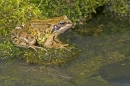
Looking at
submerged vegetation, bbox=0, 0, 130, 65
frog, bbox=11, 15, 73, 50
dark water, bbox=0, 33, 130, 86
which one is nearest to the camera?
dark water, bbox=0, 33, 130, 86

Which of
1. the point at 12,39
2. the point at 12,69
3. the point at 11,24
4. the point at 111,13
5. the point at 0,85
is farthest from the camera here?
the point at 111,13

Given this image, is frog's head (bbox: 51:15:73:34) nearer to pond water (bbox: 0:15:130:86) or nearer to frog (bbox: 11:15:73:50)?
frog (bbox: 11:15:73:50)

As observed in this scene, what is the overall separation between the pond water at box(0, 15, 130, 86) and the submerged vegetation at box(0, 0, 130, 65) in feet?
0.49

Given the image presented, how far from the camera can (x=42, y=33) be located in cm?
614

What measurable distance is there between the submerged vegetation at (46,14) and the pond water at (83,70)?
0.15 m

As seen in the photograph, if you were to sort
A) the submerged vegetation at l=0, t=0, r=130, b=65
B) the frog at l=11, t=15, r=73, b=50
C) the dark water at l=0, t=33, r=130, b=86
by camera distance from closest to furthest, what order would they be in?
the dark water at l=0, t=33, r=130, b=86, the submerged vegetation at l=0, t=0, r=130, b=65, the frog at l=11, t=15, r=73, b=50

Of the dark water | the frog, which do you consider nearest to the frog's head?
the frog

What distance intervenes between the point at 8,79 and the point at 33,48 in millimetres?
794

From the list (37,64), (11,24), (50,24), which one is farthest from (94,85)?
(11,24)

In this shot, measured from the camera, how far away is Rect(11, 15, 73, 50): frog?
5.98 meters

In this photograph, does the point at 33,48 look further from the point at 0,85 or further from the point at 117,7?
the point at 117,7

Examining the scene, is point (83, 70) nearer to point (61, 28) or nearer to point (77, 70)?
point (77, 70)

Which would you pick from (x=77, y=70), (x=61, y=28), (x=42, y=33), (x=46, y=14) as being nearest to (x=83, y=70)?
(x=77, y=70)

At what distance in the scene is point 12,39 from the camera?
19.8 feet
